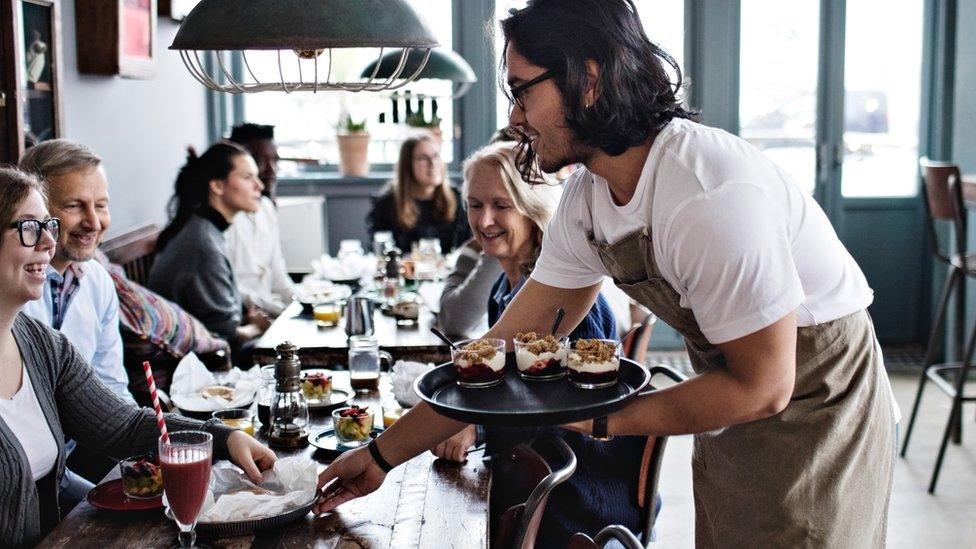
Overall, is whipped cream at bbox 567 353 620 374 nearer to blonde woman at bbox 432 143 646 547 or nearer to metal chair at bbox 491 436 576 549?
metal chair at bbox 491 436 576 549

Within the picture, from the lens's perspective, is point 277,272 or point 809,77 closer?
point 277,272

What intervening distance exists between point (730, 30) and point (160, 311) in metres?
3.84

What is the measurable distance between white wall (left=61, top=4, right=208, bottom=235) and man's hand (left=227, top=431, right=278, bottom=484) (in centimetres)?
209

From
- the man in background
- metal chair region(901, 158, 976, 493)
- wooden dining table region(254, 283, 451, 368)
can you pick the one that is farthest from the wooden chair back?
metal chair region(901, 158, 976, 493)

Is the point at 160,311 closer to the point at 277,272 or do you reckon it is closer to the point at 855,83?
the point at 277,272

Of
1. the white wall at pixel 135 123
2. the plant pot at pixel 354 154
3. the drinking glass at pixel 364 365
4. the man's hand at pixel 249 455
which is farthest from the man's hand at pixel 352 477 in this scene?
the plant pot at pixel 354 154

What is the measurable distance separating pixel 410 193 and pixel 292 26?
3.48 m

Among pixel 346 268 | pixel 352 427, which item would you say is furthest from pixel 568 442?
pixel 346 268

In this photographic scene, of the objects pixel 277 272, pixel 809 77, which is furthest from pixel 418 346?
pixel 809 77

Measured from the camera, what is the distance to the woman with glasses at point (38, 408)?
70.9 inches

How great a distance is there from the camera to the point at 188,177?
4.21 metres

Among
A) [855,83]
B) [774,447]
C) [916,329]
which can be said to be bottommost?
[916,329]

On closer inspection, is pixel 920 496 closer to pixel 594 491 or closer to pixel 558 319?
pixel 594 491

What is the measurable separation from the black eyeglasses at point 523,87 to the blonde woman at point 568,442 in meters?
0.67
